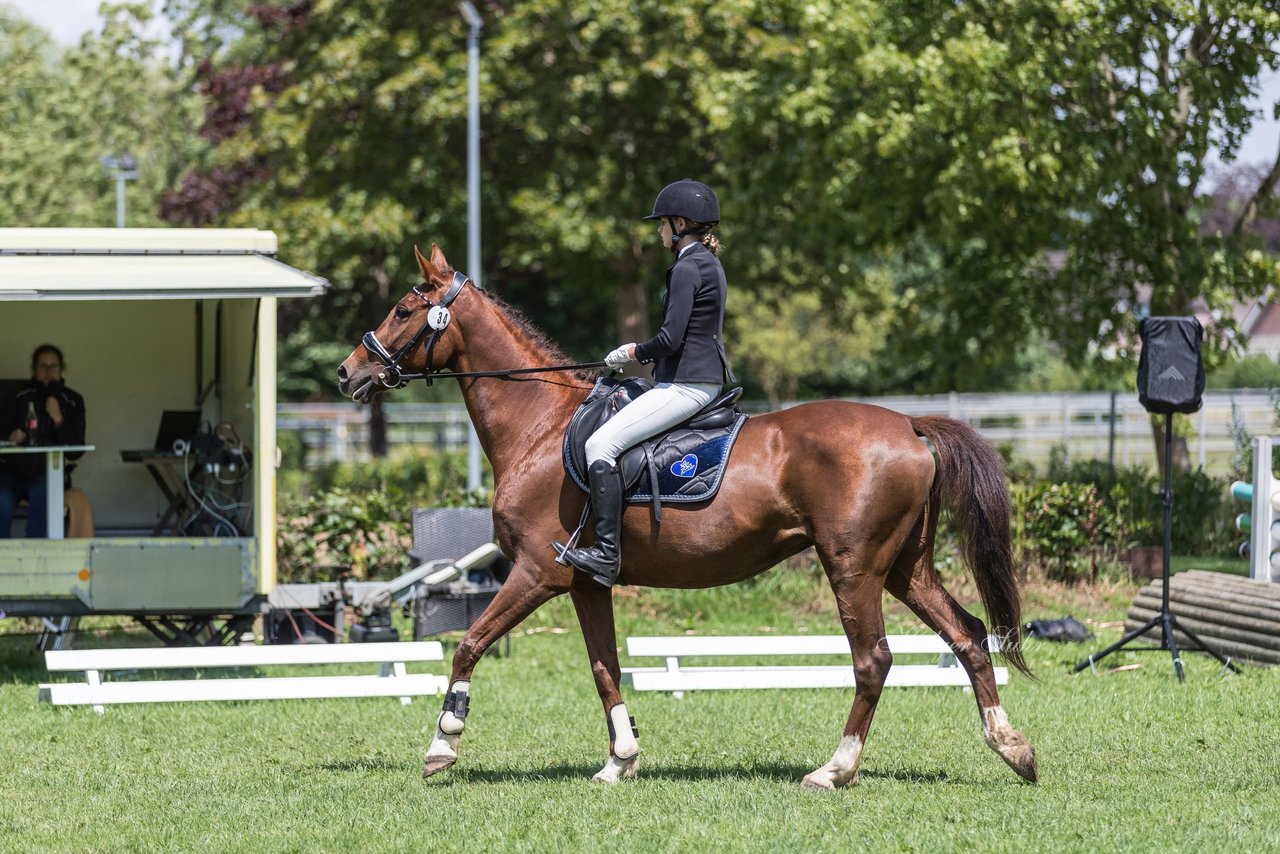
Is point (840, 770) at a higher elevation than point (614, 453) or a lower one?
lower

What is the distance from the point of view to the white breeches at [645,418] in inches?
282

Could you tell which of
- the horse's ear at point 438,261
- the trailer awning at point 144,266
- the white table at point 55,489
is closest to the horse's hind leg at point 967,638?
the horse's ear at point 438,261

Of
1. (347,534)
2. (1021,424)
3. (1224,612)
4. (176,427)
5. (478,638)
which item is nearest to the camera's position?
(478,638)

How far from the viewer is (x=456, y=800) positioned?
6.95 meters

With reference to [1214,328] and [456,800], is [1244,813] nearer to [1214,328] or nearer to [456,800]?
[456,800]

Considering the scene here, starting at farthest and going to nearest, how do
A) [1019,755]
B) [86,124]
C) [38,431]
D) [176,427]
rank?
[86,124] < [176,427] < [38,431] < [1019,755]

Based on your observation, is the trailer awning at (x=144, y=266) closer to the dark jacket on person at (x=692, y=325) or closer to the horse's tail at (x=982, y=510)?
the dark jacket on person at (x=692, y=325)

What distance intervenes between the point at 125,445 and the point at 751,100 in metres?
9.05

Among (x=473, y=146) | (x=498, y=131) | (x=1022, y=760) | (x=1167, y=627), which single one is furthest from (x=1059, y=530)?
(x=498, y=131)

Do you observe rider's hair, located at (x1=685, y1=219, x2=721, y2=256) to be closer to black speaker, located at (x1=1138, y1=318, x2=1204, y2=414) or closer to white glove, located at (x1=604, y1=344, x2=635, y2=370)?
→ white glove, located at (x1=604, y1=344, x2=635, y2=370)

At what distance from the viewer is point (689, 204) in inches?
281

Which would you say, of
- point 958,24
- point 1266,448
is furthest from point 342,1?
point 1266,448

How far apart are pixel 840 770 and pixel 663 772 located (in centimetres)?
106

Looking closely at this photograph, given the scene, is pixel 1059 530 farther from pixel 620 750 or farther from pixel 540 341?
pixel 620 750
